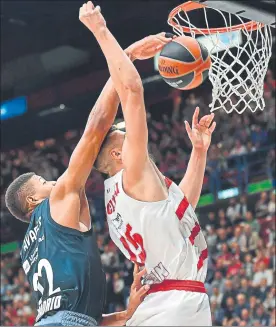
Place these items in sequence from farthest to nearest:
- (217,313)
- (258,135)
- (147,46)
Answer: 1. (258,135)
2. (217,313)
3. (147,46)

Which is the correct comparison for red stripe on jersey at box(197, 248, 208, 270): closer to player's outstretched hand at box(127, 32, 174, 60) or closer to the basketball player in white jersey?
the basketball player in white jersey

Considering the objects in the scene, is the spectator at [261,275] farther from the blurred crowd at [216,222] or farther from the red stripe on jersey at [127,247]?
the red stripe on jersey at [127,247]

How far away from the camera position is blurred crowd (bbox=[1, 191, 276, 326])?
11867 millimetres

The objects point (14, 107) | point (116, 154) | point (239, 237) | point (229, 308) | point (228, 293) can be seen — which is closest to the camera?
point (116, 154)

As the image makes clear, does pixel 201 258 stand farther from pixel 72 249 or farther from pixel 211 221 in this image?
pixel 211 221

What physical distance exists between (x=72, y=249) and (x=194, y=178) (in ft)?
3.24

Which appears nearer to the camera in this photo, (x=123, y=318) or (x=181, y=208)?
(x=181, y=208)

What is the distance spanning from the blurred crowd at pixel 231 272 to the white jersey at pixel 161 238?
7.64 meters

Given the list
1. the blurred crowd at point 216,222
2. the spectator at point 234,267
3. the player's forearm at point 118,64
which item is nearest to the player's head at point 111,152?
the player's forearm at point 118,64

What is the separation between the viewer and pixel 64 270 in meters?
4.12

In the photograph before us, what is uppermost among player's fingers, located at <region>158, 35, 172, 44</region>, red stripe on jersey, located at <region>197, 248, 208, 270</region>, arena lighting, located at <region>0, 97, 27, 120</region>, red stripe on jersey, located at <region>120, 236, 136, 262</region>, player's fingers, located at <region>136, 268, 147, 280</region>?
arena lighting, located at <region>0, 97, 27, 120</region>

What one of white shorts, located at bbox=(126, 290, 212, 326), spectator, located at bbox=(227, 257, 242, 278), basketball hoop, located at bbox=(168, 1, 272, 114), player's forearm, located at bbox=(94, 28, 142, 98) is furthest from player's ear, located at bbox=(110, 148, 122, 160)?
spectator, located at bbox=(227, 257, 242, 278)

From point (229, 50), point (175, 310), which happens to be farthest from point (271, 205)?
point (175, 310)

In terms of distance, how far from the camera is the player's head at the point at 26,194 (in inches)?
177
